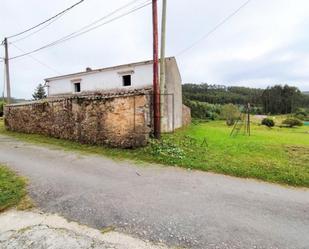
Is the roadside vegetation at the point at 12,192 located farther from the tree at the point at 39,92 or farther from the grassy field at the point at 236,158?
the tree at the point at 39,92

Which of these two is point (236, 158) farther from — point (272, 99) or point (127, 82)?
point (272, 99)

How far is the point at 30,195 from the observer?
501 cm

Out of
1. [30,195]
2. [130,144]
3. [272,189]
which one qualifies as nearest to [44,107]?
[130,144]

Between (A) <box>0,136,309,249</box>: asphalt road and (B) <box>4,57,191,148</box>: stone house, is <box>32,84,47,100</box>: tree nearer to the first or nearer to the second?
(B) <box>4,57,191,148</box>: stone house

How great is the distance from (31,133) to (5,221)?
1233cm

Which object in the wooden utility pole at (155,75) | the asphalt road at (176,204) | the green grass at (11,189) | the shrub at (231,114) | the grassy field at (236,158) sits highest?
the wooden utility pole at (155,75)

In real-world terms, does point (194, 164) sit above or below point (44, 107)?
below

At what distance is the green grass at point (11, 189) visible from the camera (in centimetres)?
461

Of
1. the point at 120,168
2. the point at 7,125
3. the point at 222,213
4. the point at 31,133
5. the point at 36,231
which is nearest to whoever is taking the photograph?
the point at 36,231

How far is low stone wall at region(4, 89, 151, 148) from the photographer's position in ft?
31.1

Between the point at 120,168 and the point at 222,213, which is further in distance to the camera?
the point at 120,168

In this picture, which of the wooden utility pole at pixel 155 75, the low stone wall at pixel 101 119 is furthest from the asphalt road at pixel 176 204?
the wooden utility pole at pixel 155 75

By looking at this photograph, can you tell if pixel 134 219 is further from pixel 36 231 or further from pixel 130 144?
pixel 130 144

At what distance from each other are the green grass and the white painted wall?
11.9m
